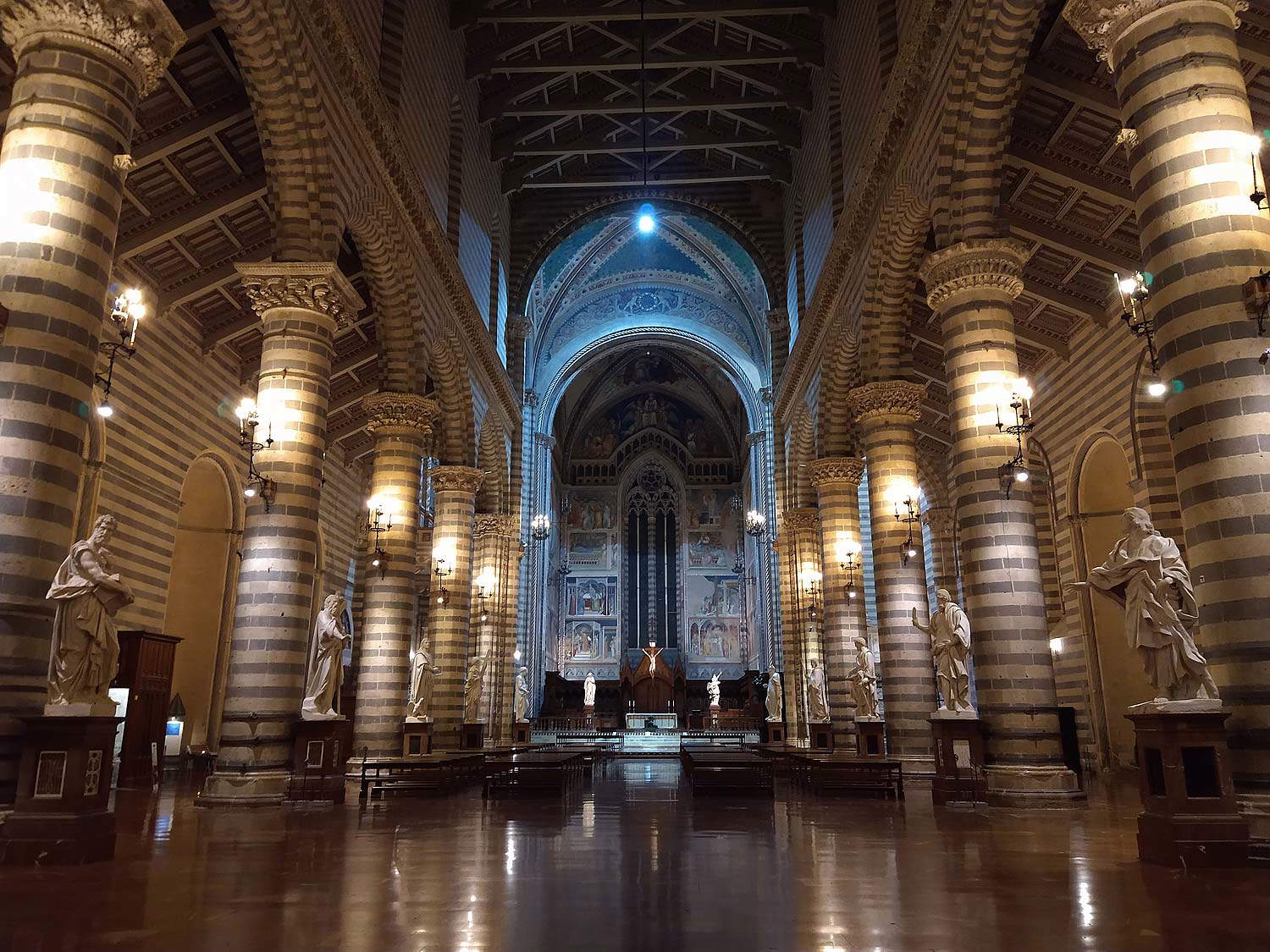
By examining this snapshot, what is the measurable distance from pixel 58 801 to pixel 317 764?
5384 millimetres

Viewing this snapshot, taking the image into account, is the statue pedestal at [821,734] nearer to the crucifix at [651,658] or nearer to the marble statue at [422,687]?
the marble statue at [422,687]

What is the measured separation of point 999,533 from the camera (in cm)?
1164

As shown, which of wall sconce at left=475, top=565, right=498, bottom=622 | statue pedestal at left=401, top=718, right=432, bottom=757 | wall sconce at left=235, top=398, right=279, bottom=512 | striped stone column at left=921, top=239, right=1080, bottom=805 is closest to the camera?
striped stone column at left=921, top=239, right=1080, bottom=805

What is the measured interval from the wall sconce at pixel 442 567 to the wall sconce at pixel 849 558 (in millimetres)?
9048

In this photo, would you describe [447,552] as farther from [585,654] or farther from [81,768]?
[585,654]

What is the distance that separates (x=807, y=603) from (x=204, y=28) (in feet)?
64.7

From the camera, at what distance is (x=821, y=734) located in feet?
68.6

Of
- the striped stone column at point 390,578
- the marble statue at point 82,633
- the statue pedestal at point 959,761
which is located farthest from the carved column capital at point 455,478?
the marble statue at point 82,633

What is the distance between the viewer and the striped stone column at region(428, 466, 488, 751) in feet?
70.6

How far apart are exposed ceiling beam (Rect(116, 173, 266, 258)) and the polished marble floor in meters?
10.1

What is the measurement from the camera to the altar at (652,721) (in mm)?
38531

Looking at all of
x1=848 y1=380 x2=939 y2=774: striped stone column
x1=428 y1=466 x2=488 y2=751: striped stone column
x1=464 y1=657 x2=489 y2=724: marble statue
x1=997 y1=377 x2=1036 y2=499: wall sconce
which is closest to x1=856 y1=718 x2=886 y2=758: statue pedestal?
x1=848 y1=380 x2=939 y2=774: striped stone column

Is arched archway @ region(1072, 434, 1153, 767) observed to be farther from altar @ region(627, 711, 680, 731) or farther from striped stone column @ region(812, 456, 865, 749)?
altar @ region(627, 711, 680, 731)

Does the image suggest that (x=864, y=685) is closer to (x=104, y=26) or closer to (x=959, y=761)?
(x=959, y=761)
